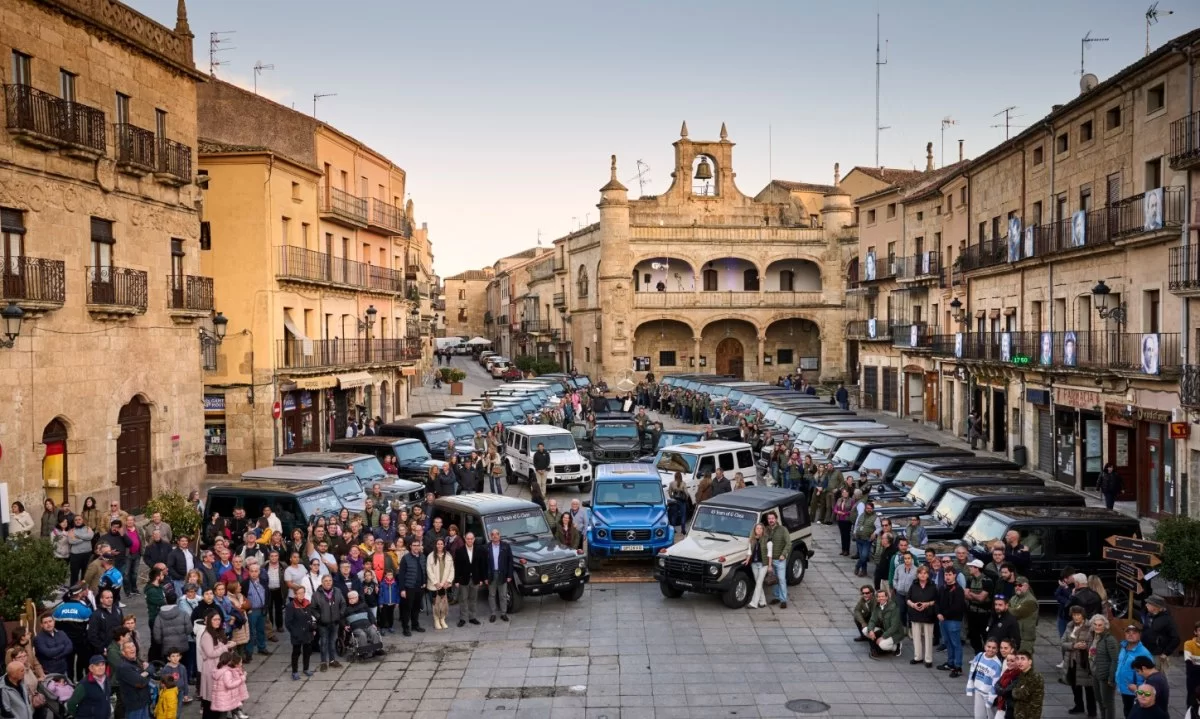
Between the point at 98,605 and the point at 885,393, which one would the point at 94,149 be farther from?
the point at 885,393

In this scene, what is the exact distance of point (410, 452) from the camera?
29.5 m

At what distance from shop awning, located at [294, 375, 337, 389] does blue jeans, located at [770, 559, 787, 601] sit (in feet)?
77.1

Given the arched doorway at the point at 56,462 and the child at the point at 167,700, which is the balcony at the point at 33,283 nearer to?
the arched doorway at the point at 56,462

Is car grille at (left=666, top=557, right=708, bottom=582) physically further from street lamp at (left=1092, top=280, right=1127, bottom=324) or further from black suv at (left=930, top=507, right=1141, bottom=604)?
street lamp at (left=1092, top=280, right=1127, bottom=324)

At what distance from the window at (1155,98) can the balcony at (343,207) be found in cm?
2800

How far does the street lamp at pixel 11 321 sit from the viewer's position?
66.5 feet

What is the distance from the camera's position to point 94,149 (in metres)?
23.8

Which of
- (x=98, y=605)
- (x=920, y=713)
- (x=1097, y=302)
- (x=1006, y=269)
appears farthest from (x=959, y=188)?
(x=98, y=605)

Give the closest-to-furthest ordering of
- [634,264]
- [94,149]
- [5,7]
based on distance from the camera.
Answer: [5,7] < [94,149] < [634,264]

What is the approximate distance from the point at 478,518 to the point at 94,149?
41.9ft

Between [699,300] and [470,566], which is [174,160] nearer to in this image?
[470,566]

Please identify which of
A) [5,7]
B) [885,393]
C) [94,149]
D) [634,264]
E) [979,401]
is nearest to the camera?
[5,7]

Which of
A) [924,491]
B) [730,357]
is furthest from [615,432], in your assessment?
[730,357]

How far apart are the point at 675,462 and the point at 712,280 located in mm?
47837
